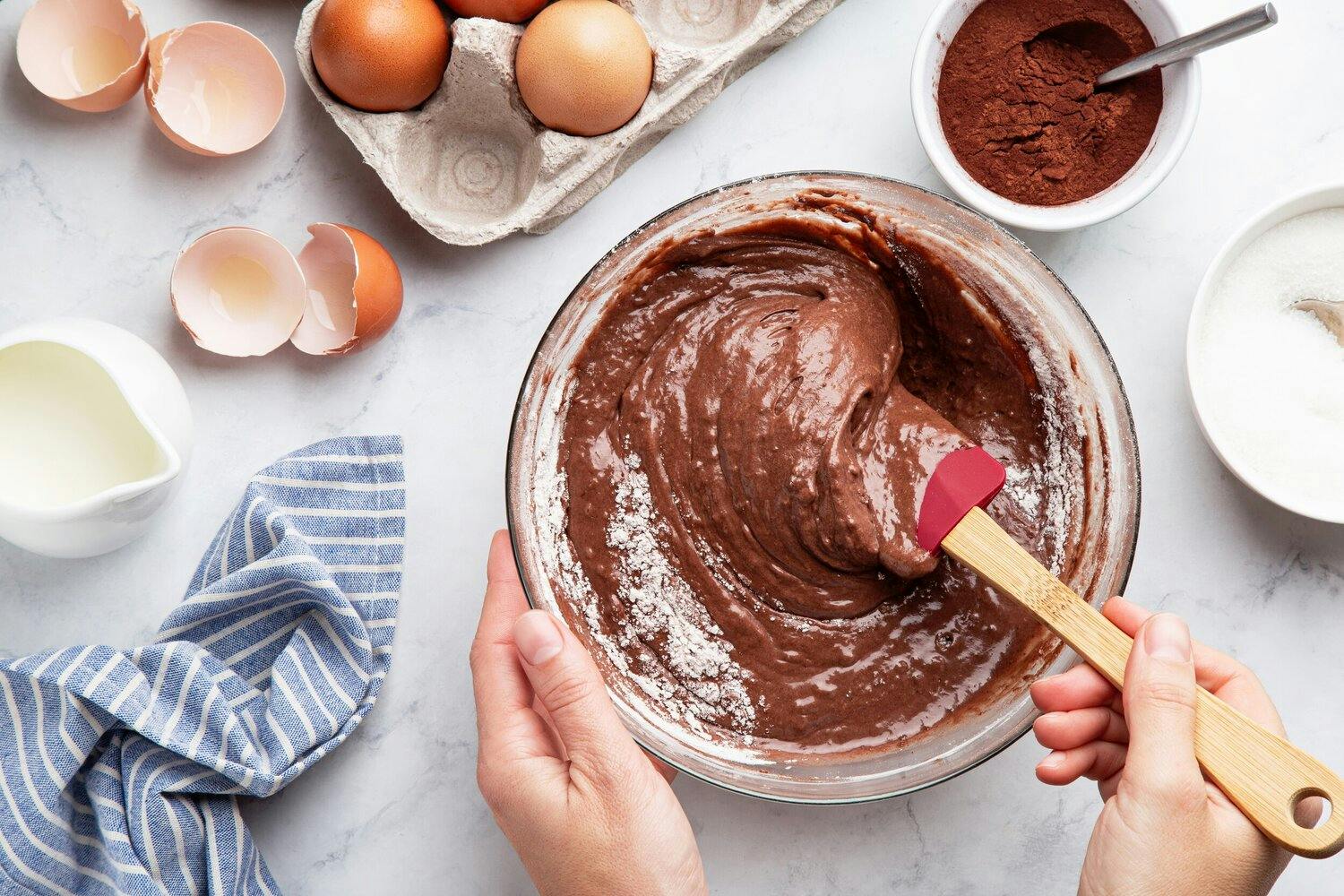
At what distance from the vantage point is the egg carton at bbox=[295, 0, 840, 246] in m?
1.88

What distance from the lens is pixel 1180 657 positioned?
1473 millimetres

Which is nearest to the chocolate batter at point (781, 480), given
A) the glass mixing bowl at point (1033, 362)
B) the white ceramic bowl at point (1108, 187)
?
the glass mixing bowl at point (1033, 362)

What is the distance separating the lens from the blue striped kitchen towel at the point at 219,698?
1.84m

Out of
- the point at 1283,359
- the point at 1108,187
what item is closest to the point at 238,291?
the point at 1108,187

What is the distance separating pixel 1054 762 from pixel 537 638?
863 mm

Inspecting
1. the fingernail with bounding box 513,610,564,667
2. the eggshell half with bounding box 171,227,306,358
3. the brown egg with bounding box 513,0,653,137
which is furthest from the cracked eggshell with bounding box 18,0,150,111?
the fingernail with bounding box 513,610,564,667

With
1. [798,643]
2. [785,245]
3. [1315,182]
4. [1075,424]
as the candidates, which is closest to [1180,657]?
[1075,424]

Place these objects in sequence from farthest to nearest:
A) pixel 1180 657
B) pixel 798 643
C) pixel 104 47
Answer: pixel 104 47 → pixel 798 643 → pixel 1180 657

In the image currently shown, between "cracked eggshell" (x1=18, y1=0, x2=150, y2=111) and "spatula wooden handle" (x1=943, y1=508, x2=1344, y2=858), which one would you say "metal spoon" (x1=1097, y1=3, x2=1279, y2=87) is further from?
"cracked eggshell" (x1=18, y1=0, x2=150, y2=111)

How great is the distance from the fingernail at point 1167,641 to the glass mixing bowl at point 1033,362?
0.57ft

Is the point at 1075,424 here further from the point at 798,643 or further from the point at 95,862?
the point at 95,862

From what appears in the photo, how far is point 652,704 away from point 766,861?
0.44m

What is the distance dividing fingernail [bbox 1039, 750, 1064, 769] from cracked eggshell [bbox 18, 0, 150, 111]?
2.04 meters

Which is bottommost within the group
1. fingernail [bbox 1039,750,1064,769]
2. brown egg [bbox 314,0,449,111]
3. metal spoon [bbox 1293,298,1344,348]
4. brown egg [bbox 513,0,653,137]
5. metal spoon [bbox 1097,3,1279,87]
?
fingernail [bbox 1039,750,1064,769]
